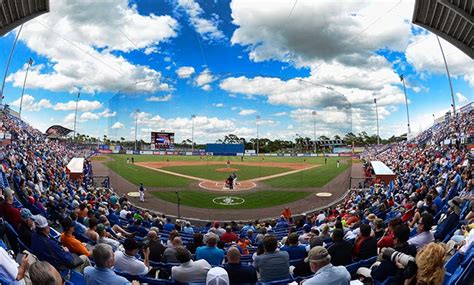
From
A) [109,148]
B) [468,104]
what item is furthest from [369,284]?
[109,148]

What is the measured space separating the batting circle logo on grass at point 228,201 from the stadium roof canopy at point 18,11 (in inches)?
645

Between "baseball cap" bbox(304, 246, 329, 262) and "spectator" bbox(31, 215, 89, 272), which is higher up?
"baseball cap" bbox(304, 246, 329, 262)

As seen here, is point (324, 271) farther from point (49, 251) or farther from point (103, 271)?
point (49, 251)

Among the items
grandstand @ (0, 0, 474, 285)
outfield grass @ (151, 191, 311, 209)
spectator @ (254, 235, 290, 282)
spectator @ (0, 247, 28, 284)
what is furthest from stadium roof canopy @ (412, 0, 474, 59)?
outfield grass @ (151, 191, 311, 209)

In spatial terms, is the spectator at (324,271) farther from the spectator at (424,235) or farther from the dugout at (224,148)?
the dugout at (224,148)

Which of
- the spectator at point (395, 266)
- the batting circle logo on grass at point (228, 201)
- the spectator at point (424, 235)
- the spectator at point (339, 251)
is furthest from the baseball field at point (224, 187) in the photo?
the spectator at point (395, 266)

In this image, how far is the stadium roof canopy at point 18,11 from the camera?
9.61 meters

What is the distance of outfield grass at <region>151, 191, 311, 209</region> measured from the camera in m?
23.0

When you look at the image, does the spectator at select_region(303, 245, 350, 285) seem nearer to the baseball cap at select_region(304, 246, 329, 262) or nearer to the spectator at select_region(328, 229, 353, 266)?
the baseball cap at select_region(304, 246, 329, 262)

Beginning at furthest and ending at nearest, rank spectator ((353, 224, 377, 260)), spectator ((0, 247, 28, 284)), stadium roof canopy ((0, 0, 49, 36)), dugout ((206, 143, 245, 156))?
dugout ((206, 143, 245, 156))
stadium roof canopy ((0, 0, 49, 36))
spectator ((353, 224, 377, 260))
spectator ((0, 247, 28, 284))

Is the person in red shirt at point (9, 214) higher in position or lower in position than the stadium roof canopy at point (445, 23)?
lower

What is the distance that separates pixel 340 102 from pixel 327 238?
29.6 meters

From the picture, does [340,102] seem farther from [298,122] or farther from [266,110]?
[266,110]

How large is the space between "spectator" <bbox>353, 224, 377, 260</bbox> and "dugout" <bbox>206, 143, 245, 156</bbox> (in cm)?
3922
